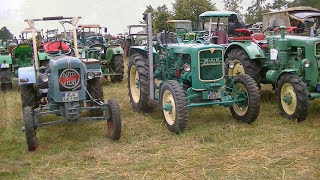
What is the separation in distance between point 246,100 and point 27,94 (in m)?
3.30

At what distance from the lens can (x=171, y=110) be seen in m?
5.64

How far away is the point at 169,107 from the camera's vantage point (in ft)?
18.5

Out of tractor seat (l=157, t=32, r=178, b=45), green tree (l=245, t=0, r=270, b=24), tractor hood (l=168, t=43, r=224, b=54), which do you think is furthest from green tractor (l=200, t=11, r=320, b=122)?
green tree (l=245, t=0, r=270, b=24)

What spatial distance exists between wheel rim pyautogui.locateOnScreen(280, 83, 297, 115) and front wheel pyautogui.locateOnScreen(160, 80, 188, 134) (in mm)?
1765

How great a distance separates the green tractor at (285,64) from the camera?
598 cm

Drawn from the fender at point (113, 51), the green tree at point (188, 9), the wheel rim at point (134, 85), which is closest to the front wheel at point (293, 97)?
the wheel rim at point (134, 85)

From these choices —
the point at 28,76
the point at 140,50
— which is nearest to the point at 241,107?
the point at 140,50

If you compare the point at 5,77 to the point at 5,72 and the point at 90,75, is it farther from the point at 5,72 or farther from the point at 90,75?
the point at 90,75

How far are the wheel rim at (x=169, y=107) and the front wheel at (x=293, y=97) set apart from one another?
5.94ft

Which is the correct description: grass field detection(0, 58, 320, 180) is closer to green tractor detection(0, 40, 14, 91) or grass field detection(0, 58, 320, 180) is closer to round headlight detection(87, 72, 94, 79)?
round headlight detection(87, 72, 94, 79)

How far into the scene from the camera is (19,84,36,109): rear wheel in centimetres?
603

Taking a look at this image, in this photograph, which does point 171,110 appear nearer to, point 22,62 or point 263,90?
point 263,90

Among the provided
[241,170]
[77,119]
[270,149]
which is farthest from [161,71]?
[241,170]

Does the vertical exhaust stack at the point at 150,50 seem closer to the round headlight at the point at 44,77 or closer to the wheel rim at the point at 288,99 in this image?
the round headlight at the point at 44,77
